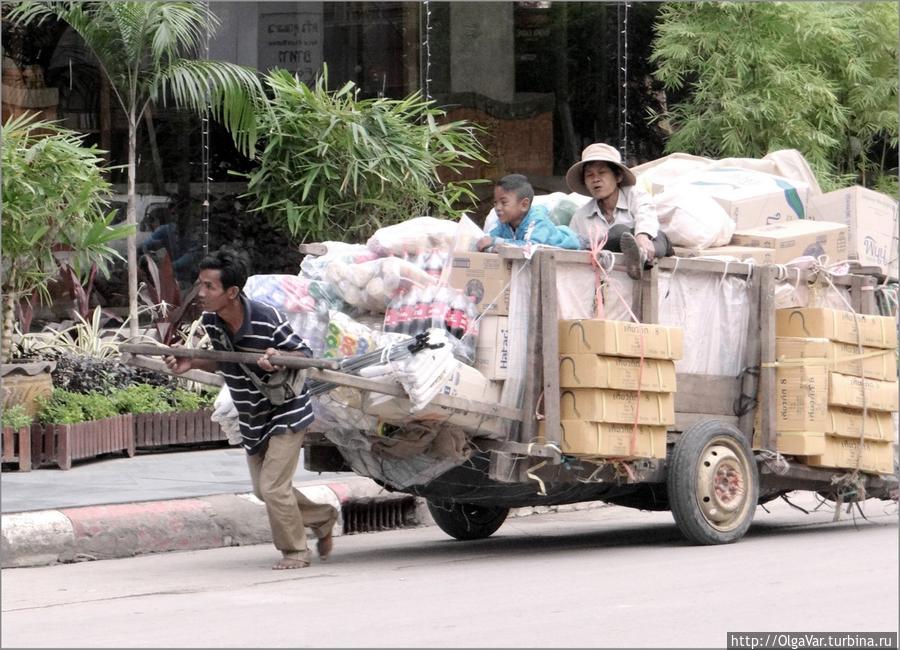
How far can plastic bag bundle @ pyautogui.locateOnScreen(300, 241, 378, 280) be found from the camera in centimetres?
805

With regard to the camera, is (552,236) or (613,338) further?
(552,236)

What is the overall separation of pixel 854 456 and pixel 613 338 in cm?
208

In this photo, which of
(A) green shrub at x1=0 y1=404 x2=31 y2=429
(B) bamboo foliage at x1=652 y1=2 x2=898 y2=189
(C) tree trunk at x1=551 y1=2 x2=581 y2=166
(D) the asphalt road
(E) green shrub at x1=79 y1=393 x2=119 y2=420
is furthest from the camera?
(C) tree trunk at x1=551 y1=2 x2=581 y2=166

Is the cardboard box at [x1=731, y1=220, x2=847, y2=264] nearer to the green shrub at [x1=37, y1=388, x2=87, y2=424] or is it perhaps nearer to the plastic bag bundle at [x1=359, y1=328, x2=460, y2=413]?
the plastic bag bundle at [x1=359, y1=328, x2=460, y2=413]

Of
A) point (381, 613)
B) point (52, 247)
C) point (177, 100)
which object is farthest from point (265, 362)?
point (177, 100)

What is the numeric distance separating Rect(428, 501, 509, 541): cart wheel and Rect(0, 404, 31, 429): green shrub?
3.08 meters

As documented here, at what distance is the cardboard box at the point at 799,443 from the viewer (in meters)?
8.57

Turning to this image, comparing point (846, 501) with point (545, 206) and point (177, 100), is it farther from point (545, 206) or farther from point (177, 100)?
point (177, 100)

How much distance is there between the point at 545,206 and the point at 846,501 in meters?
2.50

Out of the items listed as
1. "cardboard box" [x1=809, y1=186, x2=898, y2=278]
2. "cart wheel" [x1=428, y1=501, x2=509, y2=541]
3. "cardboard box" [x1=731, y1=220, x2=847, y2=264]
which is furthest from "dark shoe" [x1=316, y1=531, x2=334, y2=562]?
"cardboard box" [x1=809, y1=186, x2=898, y2=278]

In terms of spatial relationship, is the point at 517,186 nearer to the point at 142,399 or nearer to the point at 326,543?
the point at 326,543

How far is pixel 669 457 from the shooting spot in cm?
821

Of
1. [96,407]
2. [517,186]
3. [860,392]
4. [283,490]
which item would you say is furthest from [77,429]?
[860,392]

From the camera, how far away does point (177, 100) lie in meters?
13.0
